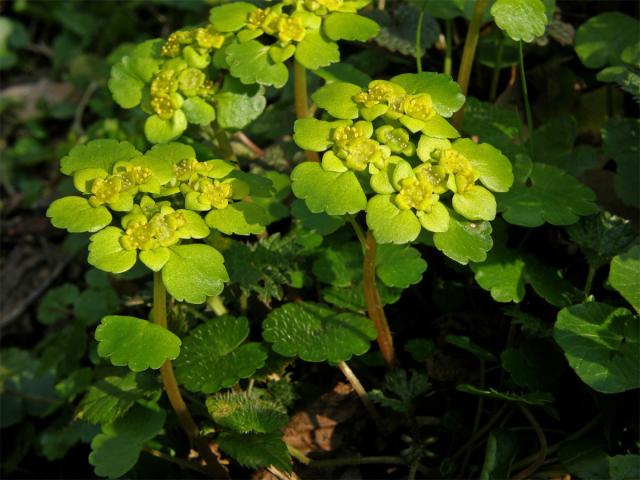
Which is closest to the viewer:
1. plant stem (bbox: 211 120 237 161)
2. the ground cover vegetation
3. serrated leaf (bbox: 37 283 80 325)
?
the ground cover vegetation

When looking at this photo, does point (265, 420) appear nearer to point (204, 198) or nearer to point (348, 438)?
point (348, 438)

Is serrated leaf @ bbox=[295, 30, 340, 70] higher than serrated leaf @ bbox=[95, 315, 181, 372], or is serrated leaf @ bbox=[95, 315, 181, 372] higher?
serrated leaf @ bbox=[295, 30, 340, 70]

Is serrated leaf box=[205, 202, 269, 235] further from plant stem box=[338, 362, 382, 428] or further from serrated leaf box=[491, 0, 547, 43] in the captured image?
serrated leaf box=[491, 0, 547, 43]

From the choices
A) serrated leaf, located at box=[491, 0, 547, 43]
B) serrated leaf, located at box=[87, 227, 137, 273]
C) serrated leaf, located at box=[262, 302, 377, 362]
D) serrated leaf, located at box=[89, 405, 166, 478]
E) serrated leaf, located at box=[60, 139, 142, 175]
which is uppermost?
serrated leaf, located at box=[491, 0, 547, 43]

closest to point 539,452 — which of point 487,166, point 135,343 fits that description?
point 487,166

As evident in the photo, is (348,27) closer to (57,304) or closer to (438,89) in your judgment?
(438,89)

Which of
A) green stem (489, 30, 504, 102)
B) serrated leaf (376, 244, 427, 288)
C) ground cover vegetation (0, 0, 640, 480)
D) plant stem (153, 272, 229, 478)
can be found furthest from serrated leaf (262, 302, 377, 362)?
green stem (489, 30, 504, 102)

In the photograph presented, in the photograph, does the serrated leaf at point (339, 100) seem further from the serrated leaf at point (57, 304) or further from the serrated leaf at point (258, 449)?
the serrated leaf at point (57, 304)
